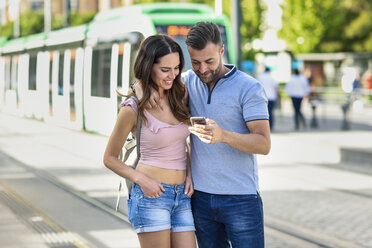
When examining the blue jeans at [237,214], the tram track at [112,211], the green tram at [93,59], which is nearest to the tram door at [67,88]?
the green tram at [93,59]

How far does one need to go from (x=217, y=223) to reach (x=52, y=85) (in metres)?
15.2

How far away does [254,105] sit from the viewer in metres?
3.04

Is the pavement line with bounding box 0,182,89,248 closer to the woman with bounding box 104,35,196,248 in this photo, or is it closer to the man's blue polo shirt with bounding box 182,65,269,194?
the woman with bounding box 104,35,196,248

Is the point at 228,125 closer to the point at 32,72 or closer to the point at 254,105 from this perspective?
the point at 254,105

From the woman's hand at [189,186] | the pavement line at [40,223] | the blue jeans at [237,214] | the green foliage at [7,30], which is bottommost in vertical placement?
the pavement line at [40,223]

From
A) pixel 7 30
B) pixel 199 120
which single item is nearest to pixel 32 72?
pixel 199 120

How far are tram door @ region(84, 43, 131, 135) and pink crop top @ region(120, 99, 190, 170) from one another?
31.2ft

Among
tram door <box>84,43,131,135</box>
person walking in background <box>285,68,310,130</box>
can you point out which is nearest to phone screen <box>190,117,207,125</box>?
A: tram door <box>84,43,131,135</box>

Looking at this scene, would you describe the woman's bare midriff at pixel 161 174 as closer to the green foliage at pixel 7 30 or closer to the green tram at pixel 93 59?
the green tram at pixel 93 59

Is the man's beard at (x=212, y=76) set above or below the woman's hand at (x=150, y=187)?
above

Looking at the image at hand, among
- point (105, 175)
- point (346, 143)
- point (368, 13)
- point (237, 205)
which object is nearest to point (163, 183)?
point (237, 205)

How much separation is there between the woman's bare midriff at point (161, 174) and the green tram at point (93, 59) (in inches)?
304

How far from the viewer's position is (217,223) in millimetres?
3295

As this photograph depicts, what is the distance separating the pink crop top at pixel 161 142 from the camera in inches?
123
